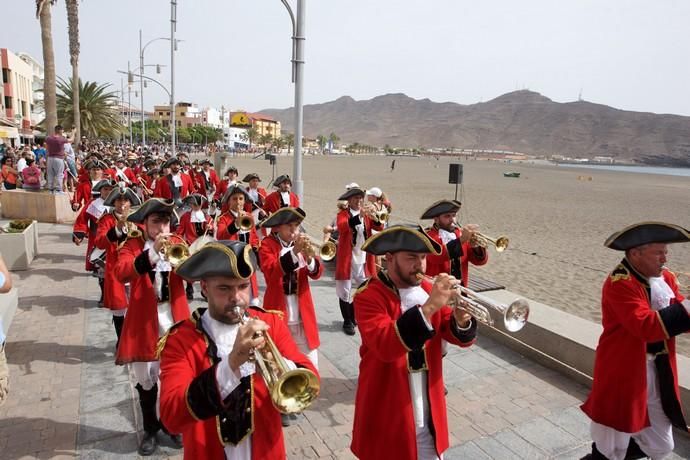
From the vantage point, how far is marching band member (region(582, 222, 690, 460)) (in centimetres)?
367

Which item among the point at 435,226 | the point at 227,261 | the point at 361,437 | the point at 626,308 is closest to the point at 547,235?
the point at 435,226

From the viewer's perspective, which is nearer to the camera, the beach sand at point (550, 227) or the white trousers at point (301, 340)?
the white trousers at point (301, 340)

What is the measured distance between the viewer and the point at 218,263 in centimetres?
252

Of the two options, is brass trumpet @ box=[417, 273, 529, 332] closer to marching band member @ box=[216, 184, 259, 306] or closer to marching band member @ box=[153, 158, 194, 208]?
marching band member @ box=[216, 184, 259, 306]

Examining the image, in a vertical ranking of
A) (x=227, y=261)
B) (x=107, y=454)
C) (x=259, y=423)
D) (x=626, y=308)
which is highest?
(x=227, y=261)

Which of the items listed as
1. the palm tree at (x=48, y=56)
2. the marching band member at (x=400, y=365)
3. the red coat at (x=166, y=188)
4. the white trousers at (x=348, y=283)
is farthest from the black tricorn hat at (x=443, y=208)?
the palm tree at (x=48, y=56)

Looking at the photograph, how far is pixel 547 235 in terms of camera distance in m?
17.9

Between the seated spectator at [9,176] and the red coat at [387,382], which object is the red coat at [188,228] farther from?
the seated spectator at [9,176]

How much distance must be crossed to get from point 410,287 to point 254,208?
7629 mm

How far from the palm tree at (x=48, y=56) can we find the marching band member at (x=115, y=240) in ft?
54.1

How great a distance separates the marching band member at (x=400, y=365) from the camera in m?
3.21

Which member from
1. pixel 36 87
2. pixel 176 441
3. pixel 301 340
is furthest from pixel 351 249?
pixel 36 87

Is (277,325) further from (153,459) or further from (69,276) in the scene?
(69,276)

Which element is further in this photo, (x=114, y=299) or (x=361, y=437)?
(x=114, y=299)
